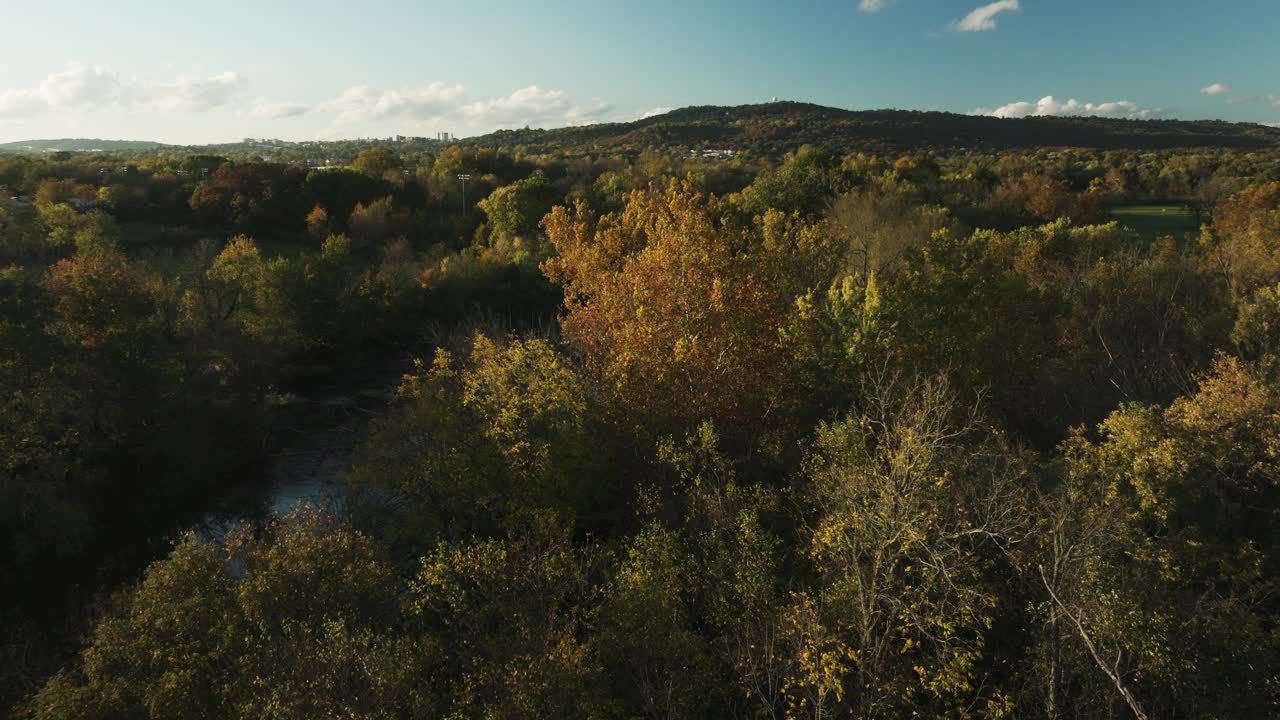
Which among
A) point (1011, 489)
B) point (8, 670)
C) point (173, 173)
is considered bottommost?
point (8, 670)

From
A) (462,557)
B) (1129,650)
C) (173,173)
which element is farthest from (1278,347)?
(173,173)

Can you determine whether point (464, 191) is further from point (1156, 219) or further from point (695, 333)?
point (1156, 219)

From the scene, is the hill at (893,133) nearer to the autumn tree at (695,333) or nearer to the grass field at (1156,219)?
the grass field at (1156,219)

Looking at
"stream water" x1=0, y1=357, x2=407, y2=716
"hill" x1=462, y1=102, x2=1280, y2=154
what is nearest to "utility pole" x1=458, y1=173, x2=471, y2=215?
"stream water" x1=0, y1=357, x2=407, y2=716

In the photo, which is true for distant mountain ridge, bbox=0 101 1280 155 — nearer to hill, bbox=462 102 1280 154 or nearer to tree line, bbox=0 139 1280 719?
hill, bbox=462 102 1280 154

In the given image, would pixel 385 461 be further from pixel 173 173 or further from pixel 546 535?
pixel 173 173

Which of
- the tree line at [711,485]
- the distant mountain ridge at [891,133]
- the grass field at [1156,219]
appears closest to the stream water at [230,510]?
the tree line at [711,485]

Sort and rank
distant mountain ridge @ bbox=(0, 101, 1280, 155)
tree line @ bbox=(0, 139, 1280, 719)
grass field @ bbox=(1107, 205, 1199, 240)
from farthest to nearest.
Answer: distant mountain ridge @ bbox=(0, 101, 1280, 155) < grass field @ bbox=(1107, 205, 1199, 240) < tree line @ bbox=(0, 139, 1280, 719)
